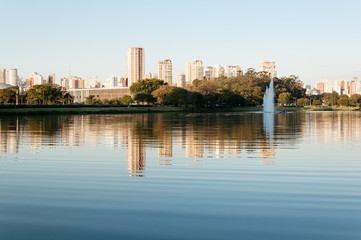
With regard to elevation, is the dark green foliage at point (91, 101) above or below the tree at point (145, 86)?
below

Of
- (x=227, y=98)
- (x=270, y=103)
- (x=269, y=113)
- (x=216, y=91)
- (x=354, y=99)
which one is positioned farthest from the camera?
(x=354, y=99)

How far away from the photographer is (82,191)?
802 centimetres

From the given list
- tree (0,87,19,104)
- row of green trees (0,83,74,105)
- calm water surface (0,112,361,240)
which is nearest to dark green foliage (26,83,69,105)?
row of green trees (0,83,74,105)

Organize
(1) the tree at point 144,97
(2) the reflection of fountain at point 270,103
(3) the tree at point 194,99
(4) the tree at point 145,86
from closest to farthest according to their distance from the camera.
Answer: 1. (3) the tree at point 194,99
2. (2) the reflection of fountain at point 270,103
3. (1) the tree at point 144,97
4. (4) the tree at point 145,86

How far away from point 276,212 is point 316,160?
6.73 meters

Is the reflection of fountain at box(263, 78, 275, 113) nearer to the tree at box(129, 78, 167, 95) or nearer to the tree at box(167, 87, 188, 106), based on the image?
the tree at box(167, 87, 188, 106)

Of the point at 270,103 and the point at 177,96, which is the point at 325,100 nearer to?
the point at 270,103

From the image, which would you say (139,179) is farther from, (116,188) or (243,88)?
(243,88)

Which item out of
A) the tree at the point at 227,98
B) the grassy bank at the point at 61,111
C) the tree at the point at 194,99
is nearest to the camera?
the grassy bank at the point at 61,111

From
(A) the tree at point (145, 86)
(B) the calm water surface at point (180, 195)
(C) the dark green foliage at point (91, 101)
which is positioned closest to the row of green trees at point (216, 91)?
(A) the tree at point (145, 86)

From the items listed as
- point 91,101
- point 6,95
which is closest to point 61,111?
point 6,95

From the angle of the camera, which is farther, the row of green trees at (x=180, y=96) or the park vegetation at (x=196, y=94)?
the park vegetation at (x=196, y=94)

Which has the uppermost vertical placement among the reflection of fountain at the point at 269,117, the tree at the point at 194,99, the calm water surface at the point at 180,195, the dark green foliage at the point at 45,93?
the dark green foliage at the point at 45,93

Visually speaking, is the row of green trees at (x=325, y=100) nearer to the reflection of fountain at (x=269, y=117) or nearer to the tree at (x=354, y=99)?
the tree at (x=354, y=99)
